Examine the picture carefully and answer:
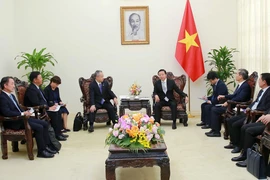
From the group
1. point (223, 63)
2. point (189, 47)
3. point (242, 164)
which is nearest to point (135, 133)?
point (242, 164)

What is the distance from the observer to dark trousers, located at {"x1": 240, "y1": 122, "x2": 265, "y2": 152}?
4395mm

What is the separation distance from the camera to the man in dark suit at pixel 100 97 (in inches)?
278

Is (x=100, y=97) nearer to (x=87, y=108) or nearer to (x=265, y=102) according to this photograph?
(x=87, y=108)

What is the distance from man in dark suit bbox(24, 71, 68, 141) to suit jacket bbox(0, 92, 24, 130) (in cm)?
68

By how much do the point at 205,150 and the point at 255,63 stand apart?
2729mm

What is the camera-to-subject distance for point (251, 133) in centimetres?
441

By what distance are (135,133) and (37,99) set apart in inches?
105

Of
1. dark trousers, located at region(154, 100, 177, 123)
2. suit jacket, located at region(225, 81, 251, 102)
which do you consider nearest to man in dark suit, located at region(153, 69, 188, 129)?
dark trousers, located at region(154, 100, 177, 123)

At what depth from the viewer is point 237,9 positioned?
851 centimetres

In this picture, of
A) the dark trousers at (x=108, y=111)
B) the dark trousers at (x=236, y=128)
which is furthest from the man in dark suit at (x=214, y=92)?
the dark trousers at (x=108, y=111)

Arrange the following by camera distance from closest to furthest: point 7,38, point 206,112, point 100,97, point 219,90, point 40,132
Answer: point 40,132 < point 219,90 < point 206,112 < point 100,97 < point 7,38

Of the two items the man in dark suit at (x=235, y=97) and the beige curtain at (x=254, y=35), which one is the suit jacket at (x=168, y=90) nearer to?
the man in dark suit at (x=235, y=97)

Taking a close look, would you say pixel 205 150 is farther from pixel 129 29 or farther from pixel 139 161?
pixel 129 29

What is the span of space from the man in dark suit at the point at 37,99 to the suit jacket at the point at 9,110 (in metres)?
0.68
